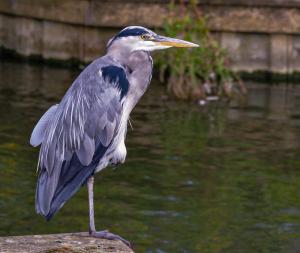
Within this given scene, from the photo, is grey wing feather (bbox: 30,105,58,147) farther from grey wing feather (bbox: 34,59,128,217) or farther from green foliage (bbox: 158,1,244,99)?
green foliage (bbox: 158,1,244,99)

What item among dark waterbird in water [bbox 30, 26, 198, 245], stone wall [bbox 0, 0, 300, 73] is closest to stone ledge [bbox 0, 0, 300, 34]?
stone wall [bbox 0, 0, 300, 73]

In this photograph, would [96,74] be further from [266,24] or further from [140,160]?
[266,24]

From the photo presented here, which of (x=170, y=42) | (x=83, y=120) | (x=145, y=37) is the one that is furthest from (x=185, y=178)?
(x=83, y=120)

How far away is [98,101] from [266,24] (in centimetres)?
941

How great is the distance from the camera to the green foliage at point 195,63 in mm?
14094

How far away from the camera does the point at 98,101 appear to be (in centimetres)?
642

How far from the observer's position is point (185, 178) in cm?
1062

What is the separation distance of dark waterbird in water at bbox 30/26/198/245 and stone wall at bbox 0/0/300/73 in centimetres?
894

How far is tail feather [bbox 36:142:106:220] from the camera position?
6230 mm

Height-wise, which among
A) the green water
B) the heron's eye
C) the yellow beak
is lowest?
the green water

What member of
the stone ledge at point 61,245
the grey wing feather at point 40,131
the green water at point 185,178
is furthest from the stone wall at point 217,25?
the stone ledge at point 61,245

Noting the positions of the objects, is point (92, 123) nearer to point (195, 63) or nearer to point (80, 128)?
point (80, 128)

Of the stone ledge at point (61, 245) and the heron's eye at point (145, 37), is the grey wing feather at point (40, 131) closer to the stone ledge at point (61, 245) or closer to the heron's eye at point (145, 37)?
the stone ledge at point (61, 245)

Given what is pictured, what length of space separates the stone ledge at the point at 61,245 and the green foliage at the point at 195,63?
764cm
